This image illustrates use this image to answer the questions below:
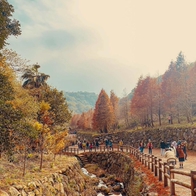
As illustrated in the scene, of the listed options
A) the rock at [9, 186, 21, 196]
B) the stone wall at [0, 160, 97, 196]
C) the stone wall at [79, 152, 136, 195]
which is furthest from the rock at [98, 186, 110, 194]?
the rock at [9, 186, 21, 196]

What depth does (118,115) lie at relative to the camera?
65375mm

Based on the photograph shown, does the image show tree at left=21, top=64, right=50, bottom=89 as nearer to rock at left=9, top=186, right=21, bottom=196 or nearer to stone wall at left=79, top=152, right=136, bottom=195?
stone wall at left=79, top=152, right=136, bottom=195

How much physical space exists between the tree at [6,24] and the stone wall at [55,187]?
812cm

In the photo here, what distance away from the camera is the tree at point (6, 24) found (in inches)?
482

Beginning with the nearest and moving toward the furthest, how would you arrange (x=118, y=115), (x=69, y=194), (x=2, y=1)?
(x=2, y=1)
(x=69, y=194)
(x=118, y=115)

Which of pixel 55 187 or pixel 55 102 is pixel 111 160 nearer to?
pixel 55 102

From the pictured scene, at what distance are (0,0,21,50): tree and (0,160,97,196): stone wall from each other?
8.12m

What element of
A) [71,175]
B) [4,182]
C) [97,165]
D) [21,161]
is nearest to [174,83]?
[97,165]

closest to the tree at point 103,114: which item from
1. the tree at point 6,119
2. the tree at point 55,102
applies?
the tree at point 55,102

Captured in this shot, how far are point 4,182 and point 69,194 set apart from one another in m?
5.87

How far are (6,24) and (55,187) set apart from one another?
442 inches

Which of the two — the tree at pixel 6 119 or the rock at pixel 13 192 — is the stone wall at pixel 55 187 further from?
the tree at pixel 6 119

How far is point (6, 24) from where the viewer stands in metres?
13.8

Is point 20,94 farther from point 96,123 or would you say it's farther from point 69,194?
point 96,123
